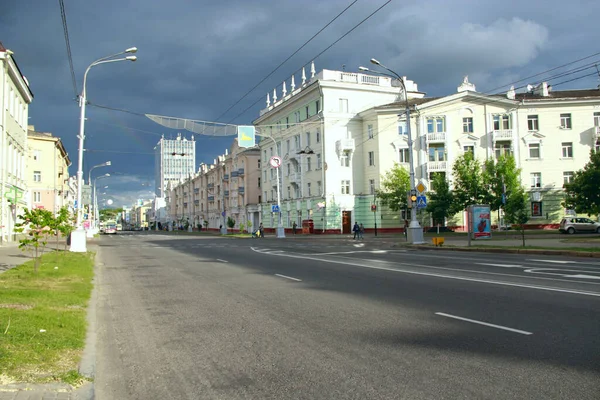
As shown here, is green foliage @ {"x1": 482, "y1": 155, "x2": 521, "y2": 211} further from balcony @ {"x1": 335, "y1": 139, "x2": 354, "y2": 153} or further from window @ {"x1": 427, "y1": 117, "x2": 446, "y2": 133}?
balcony @ {"x1": 335, "y1": 139, "x2": 354, "y2": 153}

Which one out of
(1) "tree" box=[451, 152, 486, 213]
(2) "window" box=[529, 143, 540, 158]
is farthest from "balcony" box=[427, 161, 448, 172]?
(2) "window" box=[529, 143, 540, 158]

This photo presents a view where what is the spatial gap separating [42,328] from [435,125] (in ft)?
163

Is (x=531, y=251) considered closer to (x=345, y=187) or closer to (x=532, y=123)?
(x=345, y=187)

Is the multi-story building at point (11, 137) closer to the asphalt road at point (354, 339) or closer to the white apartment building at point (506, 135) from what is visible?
the asphalt road at point (354, 339)

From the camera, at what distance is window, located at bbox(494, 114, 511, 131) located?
5206 cm

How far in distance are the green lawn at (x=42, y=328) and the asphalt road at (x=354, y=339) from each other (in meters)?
0.37

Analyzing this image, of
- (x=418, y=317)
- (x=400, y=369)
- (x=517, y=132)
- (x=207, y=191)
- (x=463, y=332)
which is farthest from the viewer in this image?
(x=207, y=191)

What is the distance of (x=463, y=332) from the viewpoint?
21.2ft

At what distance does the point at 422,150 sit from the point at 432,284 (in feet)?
138

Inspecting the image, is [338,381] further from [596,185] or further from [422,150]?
[422,150]

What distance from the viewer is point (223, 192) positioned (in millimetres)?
87938

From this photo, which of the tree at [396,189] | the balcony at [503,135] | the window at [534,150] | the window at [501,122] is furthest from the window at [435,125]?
the window at [534,150]

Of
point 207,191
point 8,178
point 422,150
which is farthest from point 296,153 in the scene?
point 207,191

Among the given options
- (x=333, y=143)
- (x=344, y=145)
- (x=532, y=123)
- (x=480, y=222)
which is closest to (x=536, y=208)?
(x=532, y=123)
